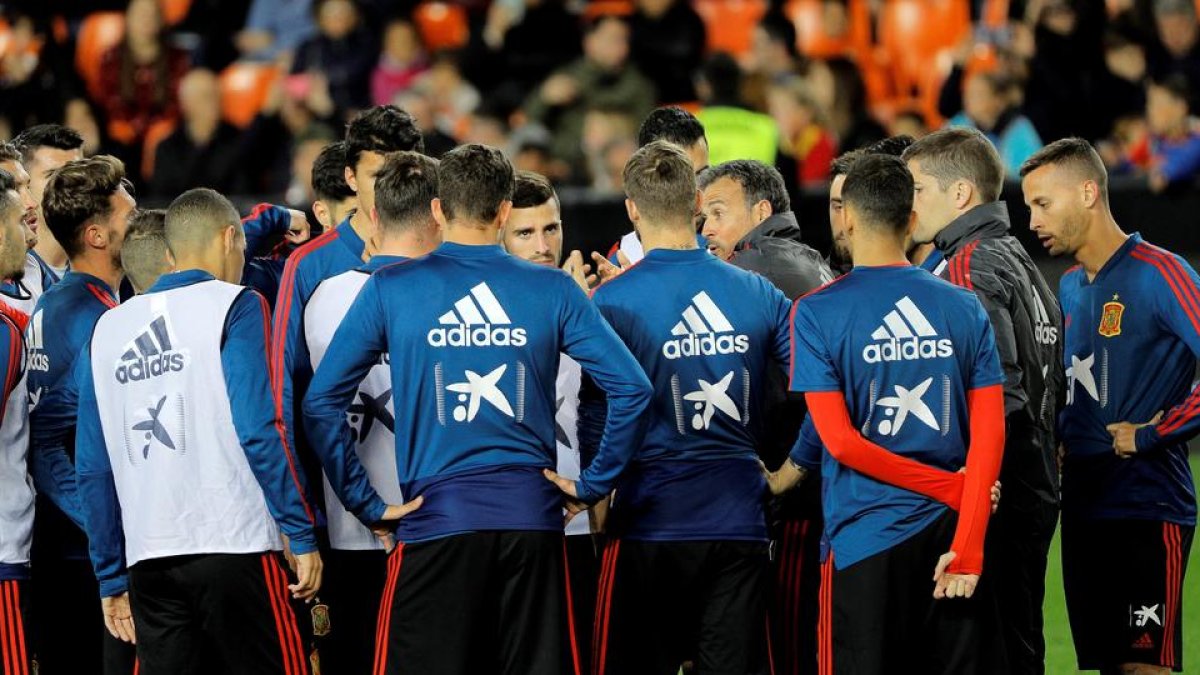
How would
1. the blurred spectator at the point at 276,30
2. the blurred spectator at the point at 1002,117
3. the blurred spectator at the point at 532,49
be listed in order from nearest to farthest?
the blurred spectator at the point at 1002,117 → the blurred spectator at the point at 532,49 → the blurred spectator at the point at 276,30

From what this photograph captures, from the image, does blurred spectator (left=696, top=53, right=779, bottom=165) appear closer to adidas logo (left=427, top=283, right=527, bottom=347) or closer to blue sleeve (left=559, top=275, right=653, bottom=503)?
blue sleeve (left=559, top=275, right=653, bottom=503)

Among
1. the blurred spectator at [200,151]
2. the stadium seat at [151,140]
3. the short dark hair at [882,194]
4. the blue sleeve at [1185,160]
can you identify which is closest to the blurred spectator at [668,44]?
the blurred spectator at [200,151]

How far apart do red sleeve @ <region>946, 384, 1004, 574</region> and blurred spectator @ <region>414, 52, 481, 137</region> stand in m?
10.3

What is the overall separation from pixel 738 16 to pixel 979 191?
36.0ft

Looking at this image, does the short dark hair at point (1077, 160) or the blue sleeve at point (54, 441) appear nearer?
the blue sleeve at point (54, 441)

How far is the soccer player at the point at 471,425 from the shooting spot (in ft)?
19.6

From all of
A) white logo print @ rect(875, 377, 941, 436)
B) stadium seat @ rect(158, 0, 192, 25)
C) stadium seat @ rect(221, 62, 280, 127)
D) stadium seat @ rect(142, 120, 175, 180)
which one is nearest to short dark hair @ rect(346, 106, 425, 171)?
white logo print @ rect(875, 377, 941, 436)

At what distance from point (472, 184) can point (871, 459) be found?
1500 mm

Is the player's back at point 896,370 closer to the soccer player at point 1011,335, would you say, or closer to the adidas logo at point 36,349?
the soccer player at point 1011,335

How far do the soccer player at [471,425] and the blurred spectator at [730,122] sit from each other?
264 inches

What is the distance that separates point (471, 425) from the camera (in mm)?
5988

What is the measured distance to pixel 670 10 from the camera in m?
16.2

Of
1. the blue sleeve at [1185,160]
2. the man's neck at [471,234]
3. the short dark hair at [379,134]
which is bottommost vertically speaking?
the man's neck at [471,234]

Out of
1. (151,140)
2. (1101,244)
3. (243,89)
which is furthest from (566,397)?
(243,89)
